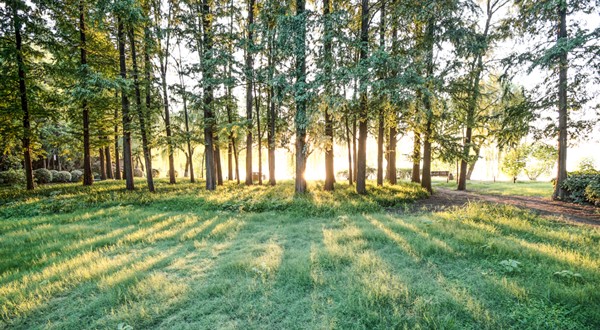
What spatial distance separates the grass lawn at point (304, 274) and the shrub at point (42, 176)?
57.9ft

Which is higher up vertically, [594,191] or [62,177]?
[62,177]

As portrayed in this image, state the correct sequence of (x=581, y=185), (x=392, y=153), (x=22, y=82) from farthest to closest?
(x=392, y=153), (x=22, y=82), (x=581, y=185)

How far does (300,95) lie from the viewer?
34.8 ft

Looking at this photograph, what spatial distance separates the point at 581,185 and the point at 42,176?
118ft

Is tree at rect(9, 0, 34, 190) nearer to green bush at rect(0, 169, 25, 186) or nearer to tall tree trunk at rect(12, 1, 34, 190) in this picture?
tall tree trunk at rect(12, 1, 34, 190)

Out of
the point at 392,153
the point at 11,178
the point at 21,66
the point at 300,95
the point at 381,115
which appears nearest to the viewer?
the point at 300,95

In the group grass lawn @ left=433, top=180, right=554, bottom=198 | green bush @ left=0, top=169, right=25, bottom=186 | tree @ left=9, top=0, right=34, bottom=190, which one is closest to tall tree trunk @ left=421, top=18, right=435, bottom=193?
grass lawn @ left=433, top=180, right=554, bottom=198

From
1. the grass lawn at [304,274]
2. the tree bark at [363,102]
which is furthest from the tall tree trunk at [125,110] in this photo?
the tree bark at [363,102]

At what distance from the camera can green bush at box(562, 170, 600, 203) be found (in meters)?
10.4

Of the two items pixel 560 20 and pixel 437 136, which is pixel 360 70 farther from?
pixel 560 20

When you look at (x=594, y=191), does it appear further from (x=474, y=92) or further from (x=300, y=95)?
(x=300, y=95)

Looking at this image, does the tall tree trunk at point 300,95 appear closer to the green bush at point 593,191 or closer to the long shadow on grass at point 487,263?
the long shadow on grass at point 487,263

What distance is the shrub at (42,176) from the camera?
20.7m

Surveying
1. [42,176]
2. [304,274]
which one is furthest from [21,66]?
[304,274]
